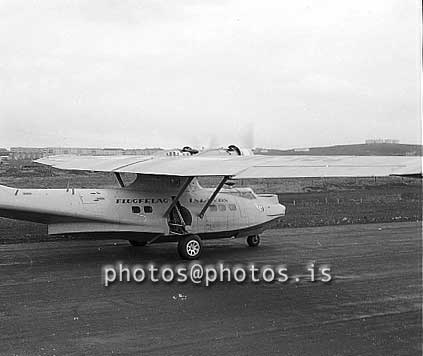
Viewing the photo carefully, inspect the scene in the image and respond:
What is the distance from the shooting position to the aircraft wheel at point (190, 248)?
17906mm

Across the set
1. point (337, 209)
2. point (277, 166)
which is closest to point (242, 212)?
point (277, 166)

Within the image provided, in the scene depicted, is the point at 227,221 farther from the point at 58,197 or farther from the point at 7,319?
the point at 7,319

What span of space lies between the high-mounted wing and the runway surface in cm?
275

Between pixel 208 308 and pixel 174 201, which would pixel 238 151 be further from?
pixel 208 308

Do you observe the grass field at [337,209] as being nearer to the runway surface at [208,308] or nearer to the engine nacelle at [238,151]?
the engine nacelle at [238,151]

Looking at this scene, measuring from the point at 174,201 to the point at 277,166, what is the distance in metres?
4.87

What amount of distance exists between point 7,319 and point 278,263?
861 centimetres

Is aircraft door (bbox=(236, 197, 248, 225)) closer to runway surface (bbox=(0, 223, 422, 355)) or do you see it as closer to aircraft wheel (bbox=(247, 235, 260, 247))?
aircraft wheel (bbox=(247, 235, 260, 247))

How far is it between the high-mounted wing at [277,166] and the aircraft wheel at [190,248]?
2.40 m

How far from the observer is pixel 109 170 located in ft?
61.3

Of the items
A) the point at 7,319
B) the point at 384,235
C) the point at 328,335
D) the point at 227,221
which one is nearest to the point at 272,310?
the point at 328,335

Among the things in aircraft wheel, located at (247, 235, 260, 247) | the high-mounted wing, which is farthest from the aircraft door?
the high-mounted wing

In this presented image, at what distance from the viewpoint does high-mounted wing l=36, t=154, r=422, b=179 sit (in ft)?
42.8

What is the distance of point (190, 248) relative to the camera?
18000 millimetres
